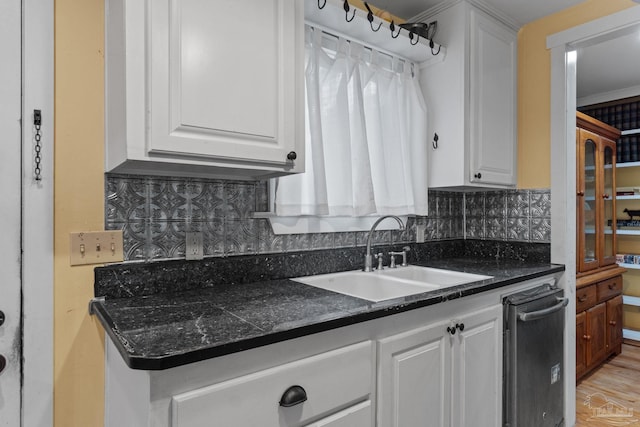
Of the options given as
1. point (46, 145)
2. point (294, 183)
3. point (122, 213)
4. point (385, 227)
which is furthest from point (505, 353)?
point (46, 145)

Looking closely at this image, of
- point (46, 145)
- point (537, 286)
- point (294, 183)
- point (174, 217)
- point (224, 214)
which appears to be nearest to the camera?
point (46, 145)

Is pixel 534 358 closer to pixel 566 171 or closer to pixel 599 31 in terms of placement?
pixel 566 171

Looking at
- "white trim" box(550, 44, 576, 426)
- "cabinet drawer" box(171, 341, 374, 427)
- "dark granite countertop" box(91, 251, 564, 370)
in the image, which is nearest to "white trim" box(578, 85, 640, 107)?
"white trim" box(550, 44, 576, 426)

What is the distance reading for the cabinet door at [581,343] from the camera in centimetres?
278

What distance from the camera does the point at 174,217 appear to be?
1.52 meters

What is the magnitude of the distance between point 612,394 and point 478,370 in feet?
5.85

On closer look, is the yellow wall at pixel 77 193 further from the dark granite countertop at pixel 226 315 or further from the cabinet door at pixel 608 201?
the cabinet door at pixel 608 201

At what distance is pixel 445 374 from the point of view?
1527 millimetres

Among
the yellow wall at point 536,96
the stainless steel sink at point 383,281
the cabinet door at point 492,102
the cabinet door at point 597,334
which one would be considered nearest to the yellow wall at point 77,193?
the stainless steel sink at point 383,281

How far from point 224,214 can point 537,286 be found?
1697mm

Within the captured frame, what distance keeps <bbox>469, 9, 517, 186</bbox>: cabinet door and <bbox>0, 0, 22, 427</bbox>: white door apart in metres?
2.08

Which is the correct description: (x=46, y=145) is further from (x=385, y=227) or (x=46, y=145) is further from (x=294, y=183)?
(x=385, y=227)

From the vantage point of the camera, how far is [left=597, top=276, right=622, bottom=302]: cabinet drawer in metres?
3.06

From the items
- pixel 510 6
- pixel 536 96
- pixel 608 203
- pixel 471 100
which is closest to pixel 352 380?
pixel 471 100
